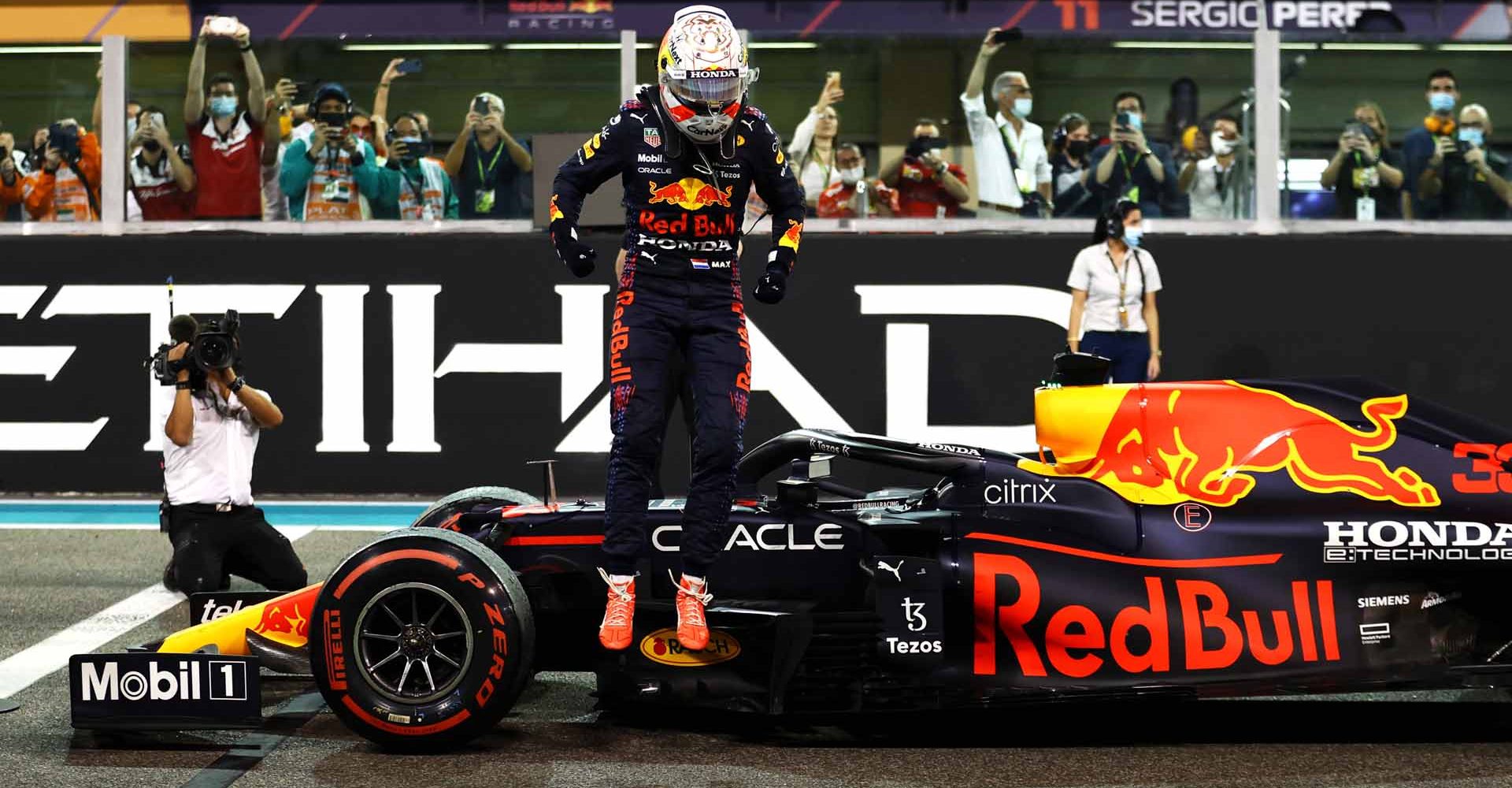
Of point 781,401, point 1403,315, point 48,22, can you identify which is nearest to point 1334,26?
point 1403,315

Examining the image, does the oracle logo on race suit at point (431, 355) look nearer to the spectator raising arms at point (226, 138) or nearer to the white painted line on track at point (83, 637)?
the spectator raising arms at point (226, 138)

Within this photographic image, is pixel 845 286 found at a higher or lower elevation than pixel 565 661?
higher

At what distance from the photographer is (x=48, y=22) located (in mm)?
19125

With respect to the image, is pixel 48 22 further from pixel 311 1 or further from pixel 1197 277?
pixel 1197 277

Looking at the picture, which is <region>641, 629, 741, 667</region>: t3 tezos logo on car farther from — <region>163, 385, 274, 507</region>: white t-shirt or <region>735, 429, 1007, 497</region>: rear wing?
<region>163, 385, 274, 507</region>: white t-shirt

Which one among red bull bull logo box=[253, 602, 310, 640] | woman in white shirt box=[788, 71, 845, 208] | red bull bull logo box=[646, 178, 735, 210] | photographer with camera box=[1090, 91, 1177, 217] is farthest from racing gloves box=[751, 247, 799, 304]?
photographer with camera box=[1090, 91, 1177, 217]

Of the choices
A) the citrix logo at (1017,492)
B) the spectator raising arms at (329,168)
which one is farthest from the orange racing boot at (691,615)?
the spectator raising arms at (329,168)

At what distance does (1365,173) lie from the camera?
1127 centimetres

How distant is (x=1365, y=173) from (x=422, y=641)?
304 inches

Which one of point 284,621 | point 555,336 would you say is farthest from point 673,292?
point 555,336

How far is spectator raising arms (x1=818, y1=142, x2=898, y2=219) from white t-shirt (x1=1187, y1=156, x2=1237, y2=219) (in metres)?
1.82

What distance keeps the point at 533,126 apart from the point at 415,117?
76 centimetres

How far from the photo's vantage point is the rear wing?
5.81 m

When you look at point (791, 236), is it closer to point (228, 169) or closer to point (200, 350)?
point (200, 350)
